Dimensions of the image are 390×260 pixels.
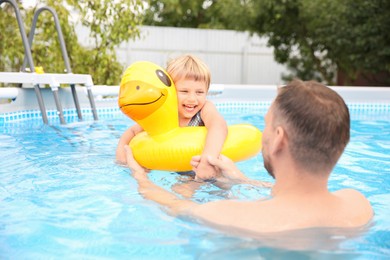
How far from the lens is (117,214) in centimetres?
244

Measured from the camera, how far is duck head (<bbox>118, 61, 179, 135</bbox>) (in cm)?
288

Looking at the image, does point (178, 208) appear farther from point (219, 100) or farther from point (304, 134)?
point (219, 100)

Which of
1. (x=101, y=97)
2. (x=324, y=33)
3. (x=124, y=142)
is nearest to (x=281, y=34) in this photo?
(x=324, y=33)

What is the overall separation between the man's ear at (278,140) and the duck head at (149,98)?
1287 millimetres

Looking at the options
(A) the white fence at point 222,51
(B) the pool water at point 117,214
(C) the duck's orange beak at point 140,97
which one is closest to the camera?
(B) the pool water at point 117,214

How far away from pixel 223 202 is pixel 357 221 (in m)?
0.56

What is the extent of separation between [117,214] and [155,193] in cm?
22

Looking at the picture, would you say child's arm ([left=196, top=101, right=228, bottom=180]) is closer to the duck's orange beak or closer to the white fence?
the duck's orange beak

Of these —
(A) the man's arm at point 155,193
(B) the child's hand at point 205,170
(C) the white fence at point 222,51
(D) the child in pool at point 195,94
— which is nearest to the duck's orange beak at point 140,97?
(D) the child in pool at point 195,94

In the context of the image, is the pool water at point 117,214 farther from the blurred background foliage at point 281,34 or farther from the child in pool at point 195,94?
the blurred background foliage at point 281,34

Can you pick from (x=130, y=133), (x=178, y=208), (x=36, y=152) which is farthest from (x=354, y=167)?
(x=36, y=152)

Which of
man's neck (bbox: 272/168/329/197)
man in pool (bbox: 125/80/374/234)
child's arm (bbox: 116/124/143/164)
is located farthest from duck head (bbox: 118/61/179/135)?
man's neck (bbox: 272/168/329/197)

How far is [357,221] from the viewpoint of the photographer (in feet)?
6.59

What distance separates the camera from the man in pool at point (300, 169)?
1655 millimetres
